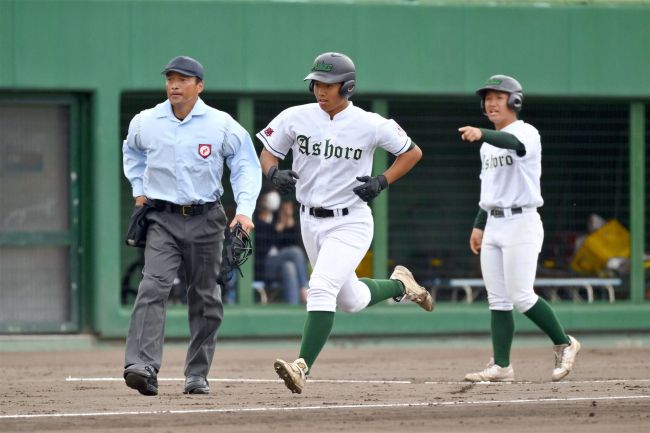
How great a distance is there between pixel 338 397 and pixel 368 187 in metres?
1.30

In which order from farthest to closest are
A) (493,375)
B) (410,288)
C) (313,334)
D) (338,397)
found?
(493,375) → (410,288) → (338,397) → (313,334)

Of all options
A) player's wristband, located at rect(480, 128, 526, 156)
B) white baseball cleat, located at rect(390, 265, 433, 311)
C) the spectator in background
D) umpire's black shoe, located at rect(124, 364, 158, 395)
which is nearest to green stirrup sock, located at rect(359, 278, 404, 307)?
white baseball cleat, located at rect(390, 265, 433, 311)

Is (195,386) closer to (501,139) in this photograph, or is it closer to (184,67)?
(184,67)

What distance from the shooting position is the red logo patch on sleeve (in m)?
9.34

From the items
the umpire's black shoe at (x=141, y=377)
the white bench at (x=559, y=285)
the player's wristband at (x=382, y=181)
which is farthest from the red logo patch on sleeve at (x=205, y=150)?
the white bench at (x=559, y=285)

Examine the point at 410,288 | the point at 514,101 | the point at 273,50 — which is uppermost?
the point at 273,50

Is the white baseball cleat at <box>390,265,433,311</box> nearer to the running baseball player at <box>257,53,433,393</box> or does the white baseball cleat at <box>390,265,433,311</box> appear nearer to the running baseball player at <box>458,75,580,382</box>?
the running baseball player at <box>458,75,580,382</box>

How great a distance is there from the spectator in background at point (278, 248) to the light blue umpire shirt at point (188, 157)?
5641mm

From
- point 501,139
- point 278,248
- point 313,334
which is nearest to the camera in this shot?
point 313,334

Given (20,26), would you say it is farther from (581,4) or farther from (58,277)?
(581,4)

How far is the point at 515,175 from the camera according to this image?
34.6 feet

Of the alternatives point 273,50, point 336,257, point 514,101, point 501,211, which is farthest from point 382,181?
point 273,50

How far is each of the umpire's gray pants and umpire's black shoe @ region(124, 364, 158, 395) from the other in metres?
0.06

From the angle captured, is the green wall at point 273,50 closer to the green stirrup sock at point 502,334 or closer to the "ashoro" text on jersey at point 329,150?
the green stirrup sock at point 502,334
